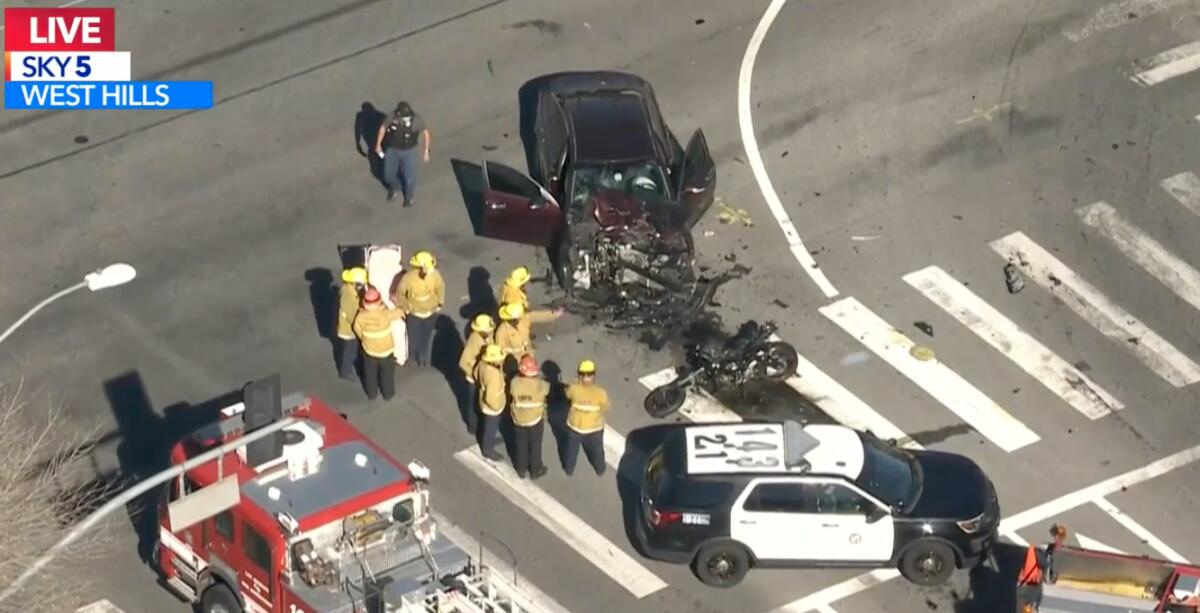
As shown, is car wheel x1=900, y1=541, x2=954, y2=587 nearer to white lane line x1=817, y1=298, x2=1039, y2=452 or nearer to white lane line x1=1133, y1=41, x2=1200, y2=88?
white lane line x1=817, y1=298, x2=1039, y2=452

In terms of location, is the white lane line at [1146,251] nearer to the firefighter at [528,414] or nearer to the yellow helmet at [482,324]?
the firefighter at [528,414]

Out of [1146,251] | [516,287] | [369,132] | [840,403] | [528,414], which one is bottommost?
[840,403]

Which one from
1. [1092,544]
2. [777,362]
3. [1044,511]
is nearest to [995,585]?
[1092,544]

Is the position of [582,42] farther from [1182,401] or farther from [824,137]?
[1182,401]

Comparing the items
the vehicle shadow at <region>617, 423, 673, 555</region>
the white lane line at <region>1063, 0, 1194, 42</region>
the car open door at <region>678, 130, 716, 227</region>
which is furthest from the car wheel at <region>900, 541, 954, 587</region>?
the white lane line at <region>1063, 0, 1194, 42</region>

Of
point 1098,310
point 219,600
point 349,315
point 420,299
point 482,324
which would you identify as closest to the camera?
point 219,600

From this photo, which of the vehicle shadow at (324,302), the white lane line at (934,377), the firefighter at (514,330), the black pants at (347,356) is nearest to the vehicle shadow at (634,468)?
the firefighter at (514,330)

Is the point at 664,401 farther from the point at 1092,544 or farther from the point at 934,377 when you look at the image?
the point at 1092,544
